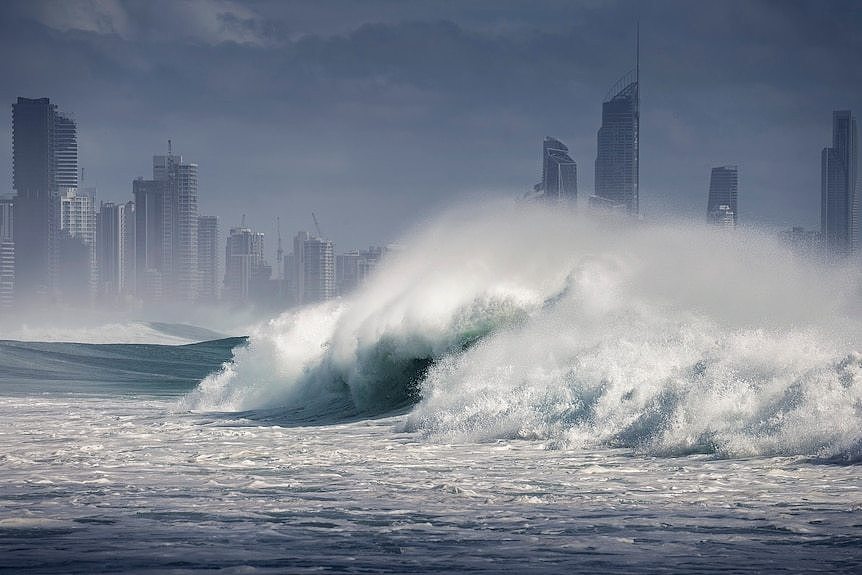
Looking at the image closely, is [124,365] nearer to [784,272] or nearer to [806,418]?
[784,272]

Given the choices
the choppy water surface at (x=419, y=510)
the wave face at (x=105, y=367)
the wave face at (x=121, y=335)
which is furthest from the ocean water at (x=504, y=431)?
the wave face at (x=121, y=335)

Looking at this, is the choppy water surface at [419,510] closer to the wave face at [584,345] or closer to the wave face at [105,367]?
the wave face at [584,345]

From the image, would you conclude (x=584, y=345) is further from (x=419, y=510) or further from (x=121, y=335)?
(x=121, y=335)

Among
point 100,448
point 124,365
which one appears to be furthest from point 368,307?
point 124,365

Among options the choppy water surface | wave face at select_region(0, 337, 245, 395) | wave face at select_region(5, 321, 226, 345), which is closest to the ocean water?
the choppy water surface

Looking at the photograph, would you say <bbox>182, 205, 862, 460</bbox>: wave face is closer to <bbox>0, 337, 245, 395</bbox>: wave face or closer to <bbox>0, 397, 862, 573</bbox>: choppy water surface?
<bbox>0, 397, 862, 573</bbox>: choppy water surface

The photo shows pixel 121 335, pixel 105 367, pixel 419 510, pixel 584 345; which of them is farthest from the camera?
pixel 121 335

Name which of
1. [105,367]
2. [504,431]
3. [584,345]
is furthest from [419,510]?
[105,367]
